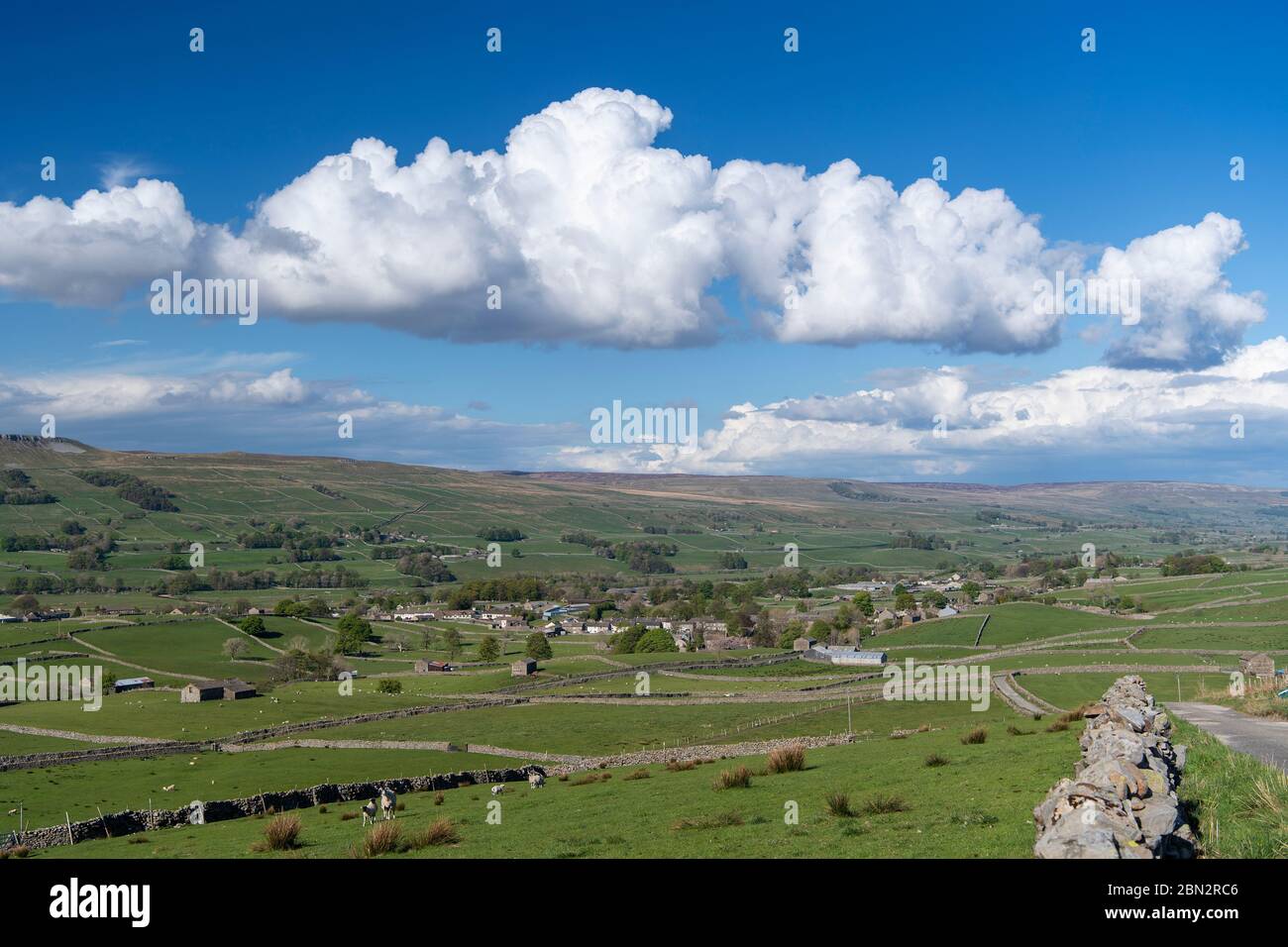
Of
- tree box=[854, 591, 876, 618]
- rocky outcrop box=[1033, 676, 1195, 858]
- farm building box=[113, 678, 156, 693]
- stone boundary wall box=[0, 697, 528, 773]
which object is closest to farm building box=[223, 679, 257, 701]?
farm building box=[113, 678, 156, 693]

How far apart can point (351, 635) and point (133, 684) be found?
105 feet

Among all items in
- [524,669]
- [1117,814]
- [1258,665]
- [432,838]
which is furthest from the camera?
[524,669]

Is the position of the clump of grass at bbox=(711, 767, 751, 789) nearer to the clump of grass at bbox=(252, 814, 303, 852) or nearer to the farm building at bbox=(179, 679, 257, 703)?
the clump of grass at bbox=(252, 814, 303, 852)

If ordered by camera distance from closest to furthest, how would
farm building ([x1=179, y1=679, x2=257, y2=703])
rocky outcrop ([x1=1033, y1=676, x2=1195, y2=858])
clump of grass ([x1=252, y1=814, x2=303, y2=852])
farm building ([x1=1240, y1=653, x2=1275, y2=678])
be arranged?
rocky outcrop ([x1=1033, y1=676, x2=1195, y2=858]), clump of grass ([x1=252, y1=814, x2=303, y2=852]), farm building ([x1=1240, y1=653, x2=1275, y2=678]), farm building ([x1=179, y1=679, x2=257, y2=703])

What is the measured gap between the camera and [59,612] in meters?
142

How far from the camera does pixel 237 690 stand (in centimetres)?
8231

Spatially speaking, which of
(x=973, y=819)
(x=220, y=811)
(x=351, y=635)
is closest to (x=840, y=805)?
(x=973, y=819)

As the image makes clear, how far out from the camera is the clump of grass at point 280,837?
19.8 meters

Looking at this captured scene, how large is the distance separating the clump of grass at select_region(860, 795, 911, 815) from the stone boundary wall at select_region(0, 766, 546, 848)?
22577 mm

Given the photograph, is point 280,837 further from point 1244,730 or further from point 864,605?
point 864,605

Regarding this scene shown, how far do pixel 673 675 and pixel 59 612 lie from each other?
101 meters

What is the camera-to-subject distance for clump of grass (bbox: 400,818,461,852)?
18.3 meters

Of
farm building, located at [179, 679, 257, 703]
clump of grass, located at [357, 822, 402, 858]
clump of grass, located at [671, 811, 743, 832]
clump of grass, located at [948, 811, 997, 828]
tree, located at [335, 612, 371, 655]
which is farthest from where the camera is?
tree, located at [335, 612, 371, 655]
